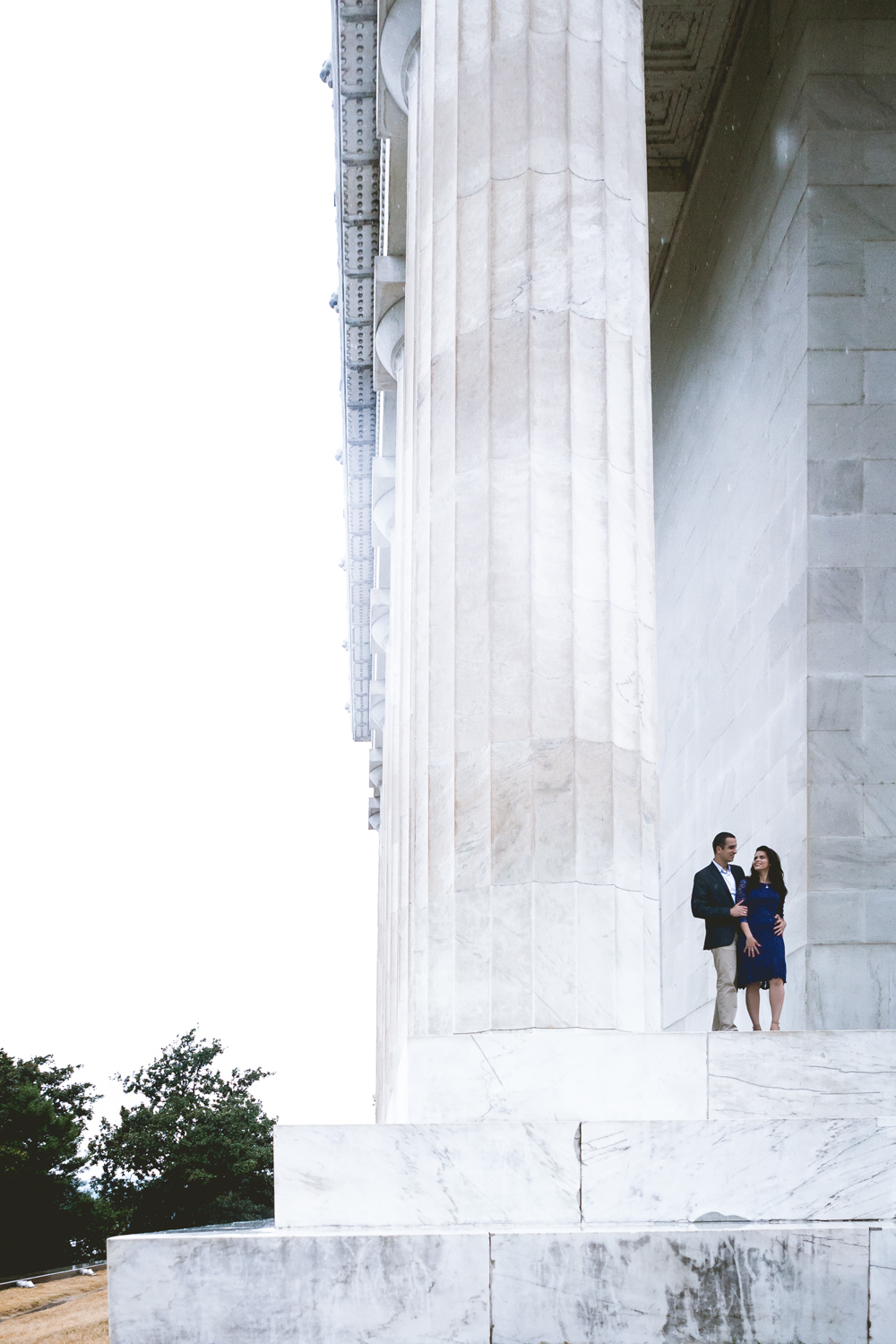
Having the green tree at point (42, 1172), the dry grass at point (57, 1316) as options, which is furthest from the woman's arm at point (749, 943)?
the green tree at point (42, 1172)

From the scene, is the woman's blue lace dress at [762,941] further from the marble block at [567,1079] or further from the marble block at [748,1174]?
the marble block at [748,1174]

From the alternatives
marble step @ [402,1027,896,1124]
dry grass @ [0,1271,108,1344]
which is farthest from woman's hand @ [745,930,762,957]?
dry grass @ [0,1271,108,1344]

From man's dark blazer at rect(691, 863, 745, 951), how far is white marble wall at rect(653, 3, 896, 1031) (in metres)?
5.74

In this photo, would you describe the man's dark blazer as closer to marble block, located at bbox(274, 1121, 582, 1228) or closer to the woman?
the woman

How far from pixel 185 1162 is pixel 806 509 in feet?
336

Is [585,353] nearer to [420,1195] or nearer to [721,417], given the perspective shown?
[420,1195]

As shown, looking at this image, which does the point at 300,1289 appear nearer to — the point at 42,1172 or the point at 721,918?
the point at 721,918

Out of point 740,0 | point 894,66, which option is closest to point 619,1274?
point 894,66

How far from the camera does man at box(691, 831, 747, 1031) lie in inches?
1022

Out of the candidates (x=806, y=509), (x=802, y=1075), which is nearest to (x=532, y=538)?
(x=802, y=1075)

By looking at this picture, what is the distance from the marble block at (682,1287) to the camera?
15.0 meters

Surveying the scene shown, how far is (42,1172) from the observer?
91.6 metres

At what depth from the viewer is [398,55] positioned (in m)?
32.0

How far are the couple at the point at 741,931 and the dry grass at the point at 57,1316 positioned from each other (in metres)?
11.7
